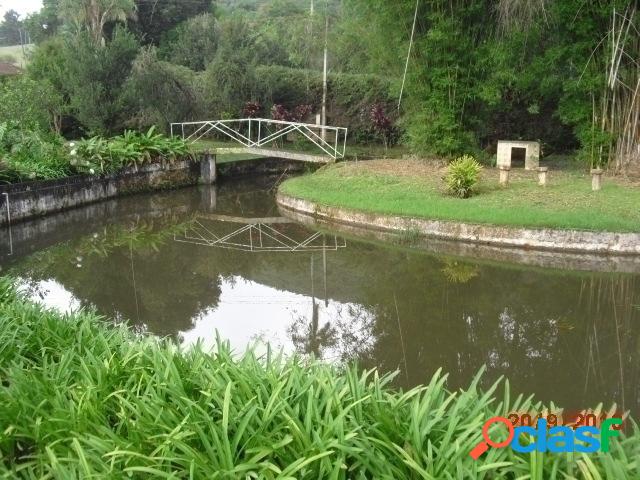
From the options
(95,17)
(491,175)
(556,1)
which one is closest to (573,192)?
(491,175)

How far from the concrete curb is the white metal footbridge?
529 centimetres

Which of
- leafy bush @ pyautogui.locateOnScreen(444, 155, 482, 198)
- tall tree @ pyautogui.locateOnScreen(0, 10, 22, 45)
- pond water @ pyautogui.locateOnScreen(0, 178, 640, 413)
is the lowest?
pond water @ pyautogui.locateOnScreen(0, 178, 640, 413)

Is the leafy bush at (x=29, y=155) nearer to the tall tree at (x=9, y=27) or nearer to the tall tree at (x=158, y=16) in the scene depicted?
the tall tree at (x=158, y=16)

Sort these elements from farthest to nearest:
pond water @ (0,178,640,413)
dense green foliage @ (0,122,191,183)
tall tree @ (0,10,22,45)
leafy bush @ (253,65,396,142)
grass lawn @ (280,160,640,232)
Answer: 1. tall tree @ (0,10,22,45)
2. leafy bush @ (253,65,396,142)
3. dense green foliage @ (0,122,191,183)
4. grass lawn @ (280,160,640,232)
5. pond water @ (0,178,640,413)

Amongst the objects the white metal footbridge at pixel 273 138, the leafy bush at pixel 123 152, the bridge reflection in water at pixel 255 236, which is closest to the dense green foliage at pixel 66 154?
the leafy bush at pixel 123 152

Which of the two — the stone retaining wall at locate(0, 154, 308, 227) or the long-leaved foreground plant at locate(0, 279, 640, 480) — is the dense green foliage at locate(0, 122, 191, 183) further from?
the long-leaved foreground plant at locate(0, 279, 640, 480)

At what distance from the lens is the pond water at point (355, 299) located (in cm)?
596

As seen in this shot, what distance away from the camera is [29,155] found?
13742mm

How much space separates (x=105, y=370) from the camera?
381 cm

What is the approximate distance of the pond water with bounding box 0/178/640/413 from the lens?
5.96 metres

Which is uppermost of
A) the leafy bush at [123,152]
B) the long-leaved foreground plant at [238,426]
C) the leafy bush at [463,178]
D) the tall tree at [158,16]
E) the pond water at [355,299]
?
the tall tree at [158,16]

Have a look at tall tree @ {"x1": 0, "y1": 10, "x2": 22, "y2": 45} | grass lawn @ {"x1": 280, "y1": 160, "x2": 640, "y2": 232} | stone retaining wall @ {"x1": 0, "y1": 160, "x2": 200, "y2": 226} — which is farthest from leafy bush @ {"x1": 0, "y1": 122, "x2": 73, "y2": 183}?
tall tree @ {"x1": 0, "y1": 10, "x2": 22, "y2": 45}

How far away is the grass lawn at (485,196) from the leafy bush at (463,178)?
0.80 feet

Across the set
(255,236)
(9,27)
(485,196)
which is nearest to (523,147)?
(485,196)
